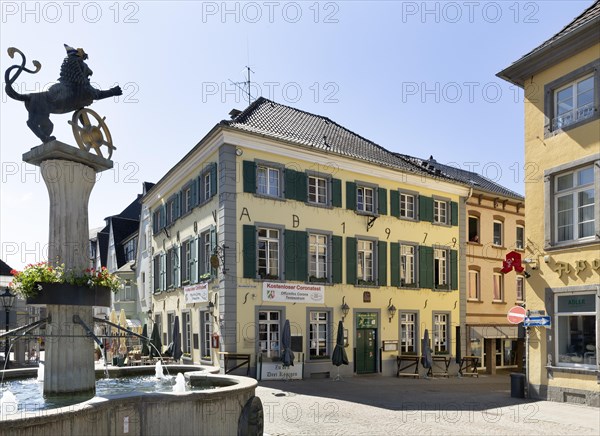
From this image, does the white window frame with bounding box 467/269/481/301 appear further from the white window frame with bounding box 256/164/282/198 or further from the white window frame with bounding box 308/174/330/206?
the white window frame with bounding box 256/164/282/198

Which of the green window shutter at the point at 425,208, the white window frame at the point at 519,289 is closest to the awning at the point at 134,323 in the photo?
the green window shutter at the point at 425,208

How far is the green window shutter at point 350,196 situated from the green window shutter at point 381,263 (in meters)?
2.12

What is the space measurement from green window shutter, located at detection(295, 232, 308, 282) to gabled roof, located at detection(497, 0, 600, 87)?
31.0 feet

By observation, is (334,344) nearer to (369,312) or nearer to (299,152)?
(369,312)

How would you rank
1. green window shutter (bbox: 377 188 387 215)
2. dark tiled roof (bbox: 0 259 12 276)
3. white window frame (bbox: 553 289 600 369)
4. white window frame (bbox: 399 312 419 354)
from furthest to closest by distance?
1. dark tiled roof (bbox: 0 259 12 276)
2. white window frame (bbox: 399 312 419 354)
3. green window shutter (bbox: 377 188 387 215)
4. white window frame (bbox: 553 289 600 369)

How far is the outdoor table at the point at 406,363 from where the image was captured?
2424 cm

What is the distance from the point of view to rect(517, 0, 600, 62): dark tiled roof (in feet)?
48.6

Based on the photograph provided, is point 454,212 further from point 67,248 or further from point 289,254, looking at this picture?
point 67,248

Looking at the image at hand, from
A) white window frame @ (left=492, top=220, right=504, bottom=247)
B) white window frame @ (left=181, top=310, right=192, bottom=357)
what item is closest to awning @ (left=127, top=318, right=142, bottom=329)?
white window frame @ (left=181, top=310, right=192, bottom=357)

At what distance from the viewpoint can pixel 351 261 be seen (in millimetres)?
24203

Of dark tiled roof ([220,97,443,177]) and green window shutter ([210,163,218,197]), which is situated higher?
dark tiled roof ([220,97,443,177])

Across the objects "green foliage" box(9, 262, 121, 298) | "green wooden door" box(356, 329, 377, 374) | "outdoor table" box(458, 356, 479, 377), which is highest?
"green foliage" box(9, 262, 121, 298)

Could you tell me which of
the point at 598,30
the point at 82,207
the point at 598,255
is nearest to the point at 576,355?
the point at 598,255

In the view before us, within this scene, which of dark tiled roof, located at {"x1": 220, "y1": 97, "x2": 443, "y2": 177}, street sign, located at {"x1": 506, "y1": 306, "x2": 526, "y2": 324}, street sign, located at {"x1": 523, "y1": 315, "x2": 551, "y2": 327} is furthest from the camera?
dark tiled roof, located at {"x1": 220, "y1": 97, "x2": 443, "y2": 177}
